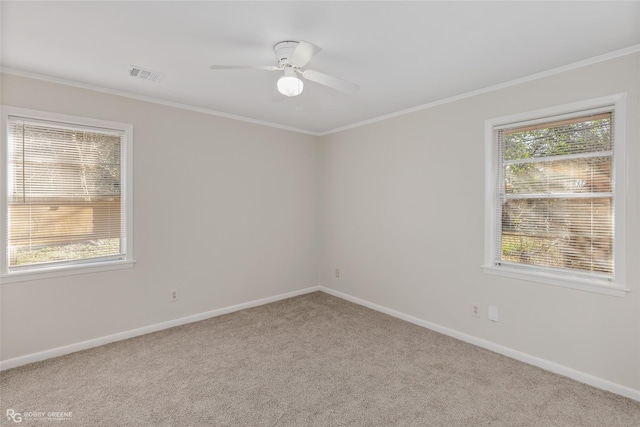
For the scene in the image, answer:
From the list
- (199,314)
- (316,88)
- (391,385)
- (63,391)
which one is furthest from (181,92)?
(391,385)

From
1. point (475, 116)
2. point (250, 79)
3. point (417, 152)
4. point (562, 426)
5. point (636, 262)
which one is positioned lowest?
point (562, 426)

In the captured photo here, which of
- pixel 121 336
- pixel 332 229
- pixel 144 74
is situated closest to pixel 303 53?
pixel 144 74

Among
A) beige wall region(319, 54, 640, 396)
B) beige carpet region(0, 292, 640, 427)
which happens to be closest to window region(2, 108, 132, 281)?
beige carpet region(0, 292, 640, 427)

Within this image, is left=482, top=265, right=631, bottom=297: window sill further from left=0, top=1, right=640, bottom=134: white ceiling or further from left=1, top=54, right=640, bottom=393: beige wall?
left=0, top=1, right=640, bottom=134: white ceiling

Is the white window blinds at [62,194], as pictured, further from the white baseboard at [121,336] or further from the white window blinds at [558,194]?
the white window blinds at [558,194]

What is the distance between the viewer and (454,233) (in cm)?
328

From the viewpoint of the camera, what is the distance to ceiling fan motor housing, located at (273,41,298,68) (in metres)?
2.10

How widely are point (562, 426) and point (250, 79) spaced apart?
3395 millimetres

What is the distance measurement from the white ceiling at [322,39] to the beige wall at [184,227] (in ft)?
1.35

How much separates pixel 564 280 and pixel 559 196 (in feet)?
2.27

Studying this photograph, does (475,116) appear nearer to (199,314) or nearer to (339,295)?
(339,295)

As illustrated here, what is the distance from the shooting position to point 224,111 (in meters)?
3.76

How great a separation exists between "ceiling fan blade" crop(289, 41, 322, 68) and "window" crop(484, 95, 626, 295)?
1.94 m

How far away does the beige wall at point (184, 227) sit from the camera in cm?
278
